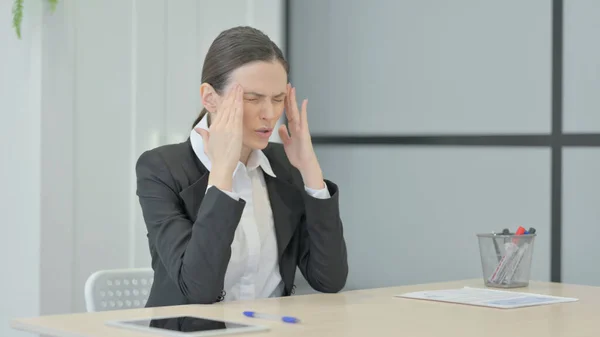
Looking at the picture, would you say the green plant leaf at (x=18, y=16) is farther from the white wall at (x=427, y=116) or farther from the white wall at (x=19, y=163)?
the white wall at (x=427, y=116)

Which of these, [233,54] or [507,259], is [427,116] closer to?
[507,259]

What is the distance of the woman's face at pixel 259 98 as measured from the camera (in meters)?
2.11

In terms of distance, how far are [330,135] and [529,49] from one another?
3.11 feet

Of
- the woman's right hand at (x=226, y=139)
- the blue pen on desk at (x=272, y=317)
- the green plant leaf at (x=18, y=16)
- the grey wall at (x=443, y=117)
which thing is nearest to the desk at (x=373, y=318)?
the blue pen on desk at (x=272, y=317)

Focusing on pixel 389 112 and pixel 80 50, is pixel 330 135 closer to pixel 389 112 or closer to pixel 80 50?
pixel 389 112

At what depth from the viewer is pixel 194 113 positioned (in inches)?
140

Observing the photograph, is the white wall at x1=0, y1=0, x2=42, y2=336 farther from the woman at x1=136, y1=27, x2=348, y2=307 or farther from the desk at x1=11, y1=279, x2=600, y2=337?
the desk at x1=11, y1=279, x2=600, y2=337

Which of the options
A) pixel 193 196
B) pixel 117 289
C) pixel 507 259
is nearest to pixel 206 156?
pixel 193 196

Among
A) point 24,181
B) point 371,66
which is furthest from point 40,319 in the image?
point 371,66

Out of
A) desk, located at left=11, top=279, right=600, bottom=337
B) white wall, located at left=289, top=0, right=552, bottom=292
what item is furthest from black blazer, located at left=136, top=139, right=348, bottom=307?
white wall, located at left=289, top=0, right=552, bottom=292

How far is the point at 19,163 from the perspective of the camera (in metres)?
3.10

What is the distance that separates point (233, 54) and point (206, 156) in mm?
254

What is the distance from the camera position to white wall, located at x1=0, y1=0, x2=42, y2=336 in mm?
3062

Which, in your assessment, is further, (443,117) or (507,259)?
(443,117)
